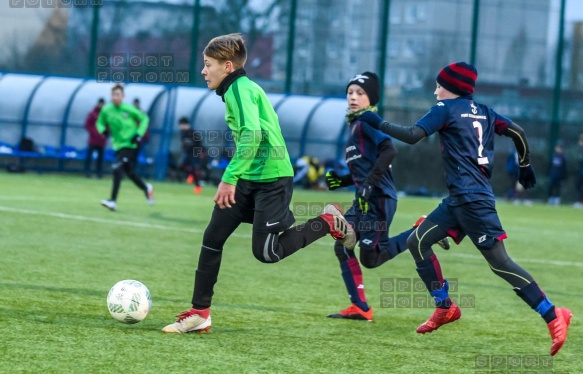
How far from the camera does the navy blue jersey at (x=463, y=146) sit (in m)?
6.60

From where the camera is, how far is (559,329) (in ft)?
20.2

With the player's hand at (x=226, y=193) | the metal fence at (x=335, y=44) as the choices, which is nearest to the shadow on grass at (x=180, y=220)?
the player's hand at (x=226, y=193)

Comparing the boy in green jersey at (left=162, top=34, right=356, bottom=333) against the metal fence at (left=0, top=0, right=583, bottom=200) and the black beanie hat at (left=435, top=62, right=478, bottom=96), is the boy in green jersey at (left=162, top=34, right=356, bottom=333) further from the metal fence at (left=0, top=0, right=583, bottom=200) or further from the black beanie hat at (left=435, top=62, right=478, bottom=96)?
the metal fence at (left=0, top=0, right=583, bottom=200)

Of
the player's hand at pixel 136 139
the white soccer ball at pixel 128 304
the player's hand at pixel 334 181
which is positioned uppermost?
the player's hand at pixel 334 181

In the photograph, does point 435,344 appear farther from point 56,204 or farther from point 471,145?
point 56,204

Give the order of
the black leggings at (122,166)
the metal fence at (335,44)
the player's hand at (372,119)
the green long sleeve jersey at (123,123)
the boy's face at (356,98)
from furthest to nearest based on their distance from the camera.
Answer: the metal fence at (335,44)
the green long sleeve jersey at (123,123)
the black leggings at (122,166)
the boy's face at (356,98)
the player's hand at (372,119)

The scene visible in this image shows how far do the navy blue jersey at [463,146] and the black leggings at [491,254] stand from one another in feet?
1.00

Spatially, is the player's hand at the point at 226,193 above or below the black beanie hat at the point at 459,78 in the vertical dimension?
below

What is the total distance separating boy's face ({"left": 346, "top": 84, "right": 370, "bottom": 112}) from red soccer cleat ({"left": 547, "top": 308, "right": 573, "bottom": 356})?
223cm

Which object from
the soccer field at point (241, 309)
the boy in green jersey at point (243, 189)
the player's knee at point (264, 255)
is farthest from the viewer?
the player's knee at point (264, 255)

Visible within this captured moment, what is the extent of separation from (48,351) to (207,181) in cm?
2241

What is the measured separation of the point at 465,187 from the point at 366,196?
50.1 inches

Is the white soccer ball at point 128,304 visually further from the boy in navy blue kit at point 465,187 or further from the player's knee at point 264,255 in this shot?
the boy in navy blue kit at point 465,187

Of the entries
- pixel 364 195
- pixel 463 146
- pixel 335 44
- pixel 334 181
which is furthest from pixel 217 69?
pixel 335 44
